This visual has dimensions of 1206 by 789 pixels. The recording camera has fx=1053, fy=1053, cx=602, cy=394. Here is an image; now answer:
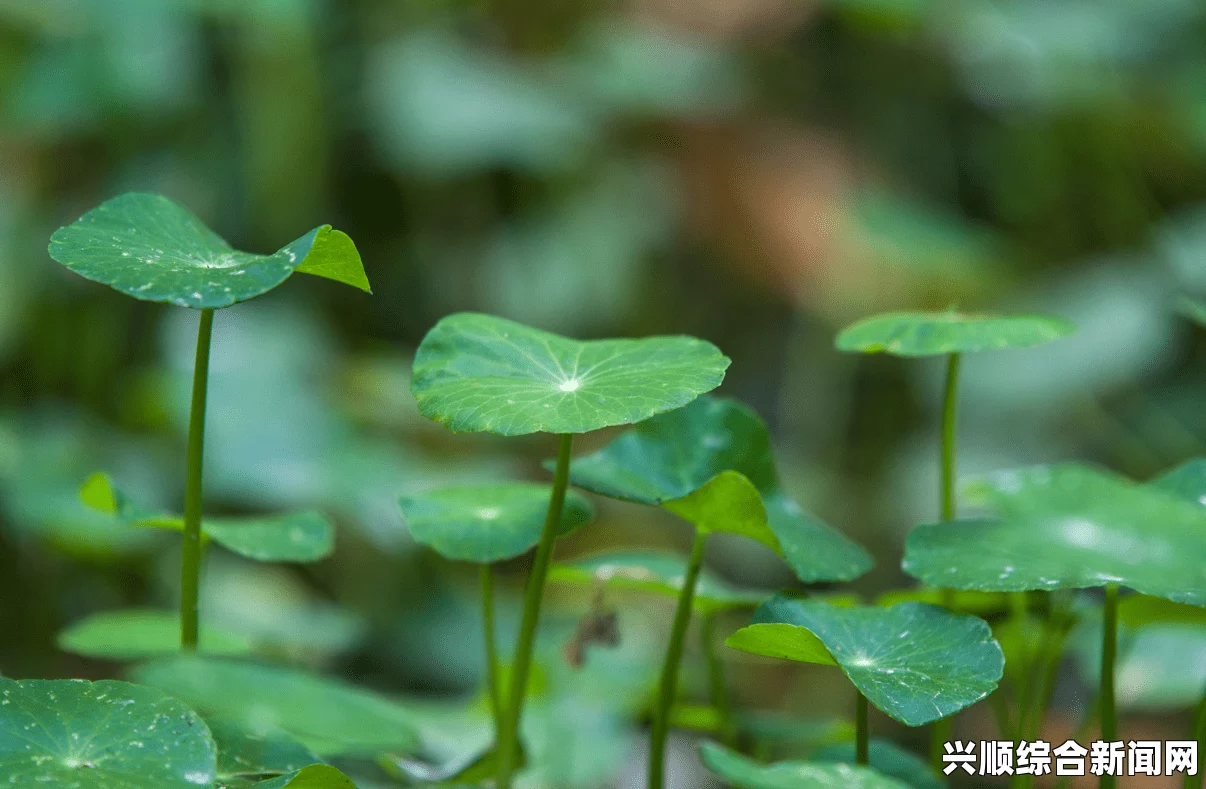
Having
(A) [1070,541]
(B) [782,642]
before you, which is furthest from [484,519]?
(A) [1070,541]

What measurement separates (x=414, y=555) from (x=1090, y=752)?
1.46 metres

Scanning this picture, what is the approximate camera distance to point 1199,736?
0.56 m

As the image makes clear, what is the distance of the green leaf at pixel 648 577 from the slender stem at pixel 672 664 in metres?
0.05

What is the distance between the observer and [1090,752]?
54cm

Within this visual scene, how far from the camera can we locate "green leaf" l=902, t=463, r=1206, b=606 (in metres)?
0.49

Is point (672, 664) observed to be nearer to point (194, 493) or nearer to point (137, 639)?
point (194, 493)

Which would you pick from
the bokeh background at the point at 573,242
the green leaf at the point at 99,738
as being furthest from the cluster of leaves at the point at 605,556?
the bokeh background at the point at 573,242

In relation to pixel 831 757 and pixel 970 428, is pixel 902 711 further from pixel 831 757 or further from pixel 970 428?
pixel 970 428

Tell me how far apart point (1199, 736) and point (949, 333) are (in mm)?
253

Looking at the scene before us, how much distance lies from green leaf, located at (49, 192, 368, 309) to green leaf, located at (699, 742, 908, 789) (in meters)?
0.25

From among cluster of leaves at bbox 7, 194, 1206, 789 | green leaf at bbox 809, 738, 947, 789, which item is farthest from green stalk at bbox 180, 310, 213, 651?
green leaf at bbox 809, 738, 947, 789

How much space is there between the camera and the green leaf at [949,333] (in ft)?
1.82

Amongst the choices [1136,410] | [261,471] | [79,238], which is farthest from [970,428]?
[79,238]

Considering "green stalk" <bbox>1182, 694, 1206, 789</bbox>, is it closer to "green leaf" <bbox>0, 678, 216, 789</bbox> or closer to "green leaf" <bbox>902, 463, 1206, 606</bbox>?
"green leaf" <bbox>902, 463, 1206, 606</bbox>
